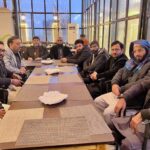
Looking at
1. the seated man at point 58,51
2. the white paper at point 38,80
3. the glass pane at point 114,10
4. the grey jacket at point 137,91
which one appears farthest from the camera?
the seated man at point 58,51

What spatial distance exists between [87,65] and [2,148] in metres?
3.02

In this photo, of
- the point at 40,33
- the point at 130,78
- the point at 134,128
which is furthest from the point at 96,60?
the point at 40,33

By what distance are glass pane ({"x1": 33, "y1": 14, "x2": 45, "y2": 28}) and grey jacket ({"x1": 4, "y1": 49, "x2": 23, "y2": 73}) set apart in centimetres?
702

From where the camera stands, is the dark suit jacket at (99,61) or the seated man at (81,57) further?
the seated man at (81,57)

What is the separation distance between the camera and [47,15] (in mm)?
10242

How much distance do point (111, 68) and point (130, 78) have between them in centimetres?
64

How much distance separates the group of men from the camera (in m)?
1.86

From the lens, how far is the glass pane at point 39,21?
1006 cm

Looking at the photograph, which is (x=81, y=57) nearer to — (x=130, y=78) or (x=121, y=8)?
(x=121, y=8)

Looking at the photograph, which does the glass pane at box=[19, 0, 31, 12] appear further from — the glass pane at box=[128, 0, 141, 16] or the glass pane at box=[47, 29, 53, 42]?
the glass pane at box=[128, 0, 141, 16]

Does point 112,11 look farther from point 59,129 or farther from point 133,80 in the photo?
point 59,129

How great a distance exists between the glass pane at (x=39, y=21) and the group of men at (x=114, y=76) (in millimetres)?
6350

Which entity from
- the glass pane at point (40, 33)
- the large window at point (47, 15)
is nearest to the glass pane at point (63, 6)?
the large window at point (47, 15)

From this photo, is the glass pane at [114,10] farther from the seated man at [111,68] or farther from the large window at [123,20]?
the seated man at [111,68]
